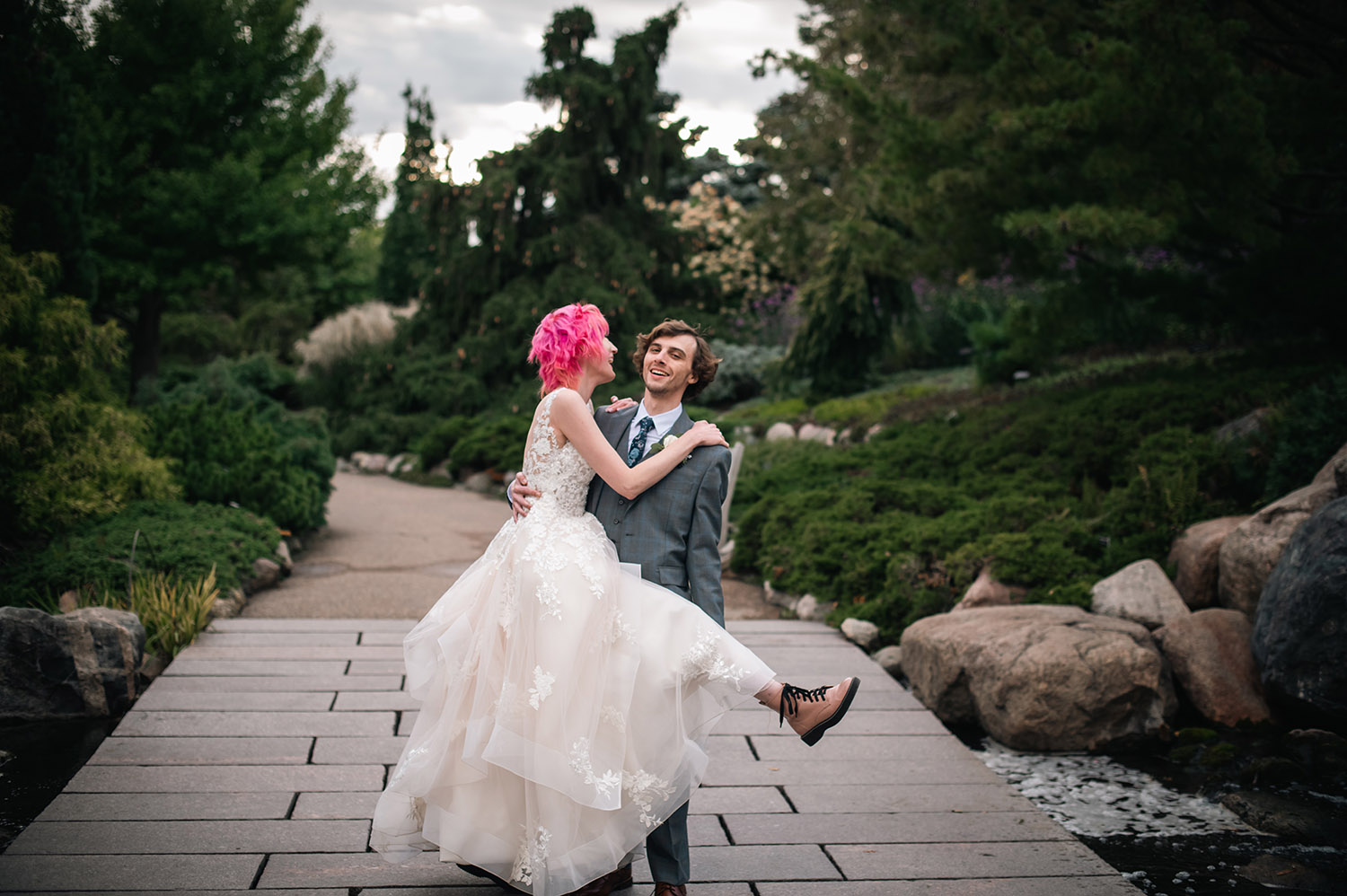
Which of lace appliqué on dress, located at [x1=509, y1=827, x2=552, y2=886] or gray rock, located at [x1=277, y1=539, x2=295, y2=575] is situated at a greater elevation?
lace appliqué on dress, located at [x1=509, y1=827, x2=552, y2=886]

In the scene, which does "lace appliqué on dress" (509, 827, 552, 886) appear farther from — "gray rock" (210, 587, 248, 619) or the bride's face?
"gray rock" (210, 587, 248, 619)

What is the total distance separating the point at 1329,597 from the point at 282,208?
514 inches

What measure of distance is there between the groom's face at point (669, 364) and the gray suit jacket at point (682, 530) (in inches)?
5.5

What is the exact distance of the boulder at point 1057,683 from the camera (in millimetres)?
4355

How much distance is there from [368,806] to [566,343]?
1931 millimetres

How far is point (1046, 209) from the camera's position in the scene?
7.64 meters

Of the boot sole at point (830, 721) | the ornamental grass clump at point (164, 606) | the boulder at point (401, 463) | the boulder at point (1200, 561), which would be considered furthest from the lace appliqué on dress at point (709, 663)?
the boulder at point (401, 463)

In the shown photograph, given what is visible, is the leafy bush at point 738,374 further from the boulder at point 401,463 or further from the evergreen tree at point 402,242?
the evergreen tree at point 402,242

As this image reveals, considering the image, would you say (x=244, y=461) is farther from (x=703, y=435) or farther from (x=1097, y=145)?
(x=1097, y=145)

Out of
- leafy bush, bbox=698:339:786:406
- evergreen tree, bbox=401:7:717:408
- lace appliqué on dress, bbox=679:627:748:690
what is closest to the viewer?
lace appliqué on dress, bbox=679:627:748:690

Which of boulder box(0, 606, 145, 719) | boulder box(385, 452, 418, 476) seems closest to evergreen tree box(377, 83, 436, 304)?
boulder box(385, 452, 418, 476)

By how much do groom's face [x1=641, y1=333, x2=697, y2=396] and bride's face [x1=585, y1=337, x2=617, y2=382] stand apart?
103mm

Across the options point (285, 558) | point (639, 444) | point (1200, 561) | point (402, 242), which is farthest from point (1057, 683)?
point (402, 242)

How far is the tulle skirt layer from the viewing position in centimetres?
244
